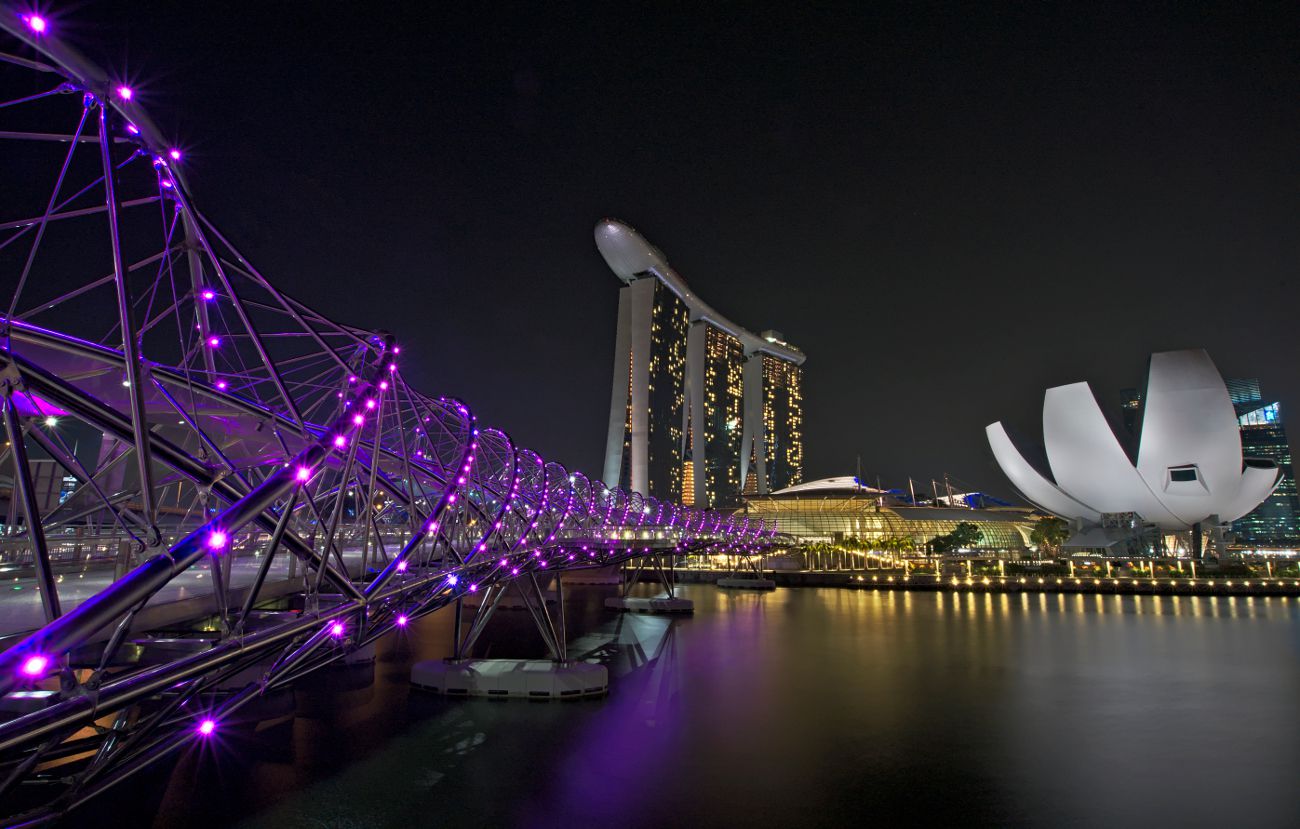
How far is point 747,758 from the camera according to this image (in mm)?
16031

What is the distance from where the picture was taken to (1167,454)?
74.4 metres

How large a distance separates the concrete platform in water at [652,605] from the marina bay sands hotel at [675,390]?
45514 mm

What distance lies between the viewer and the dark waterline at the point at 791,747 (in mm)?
13109

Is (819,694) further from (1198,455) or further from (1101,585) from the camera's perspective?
(1198,455)

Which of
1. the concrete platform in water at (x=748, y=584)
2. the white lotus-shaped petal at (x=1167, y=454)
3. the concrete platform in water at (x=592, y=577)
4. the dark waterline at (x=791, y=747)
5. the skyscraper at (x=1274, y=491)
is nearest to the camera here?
the dark waterline at (x=791, y=747)

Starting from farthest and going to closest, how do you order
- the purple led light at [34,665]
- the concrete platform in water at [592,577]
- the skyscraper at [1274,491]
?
the skyscraper at [1274,491], the concrete platform in water at [592,577], the purple led light at [34,665]

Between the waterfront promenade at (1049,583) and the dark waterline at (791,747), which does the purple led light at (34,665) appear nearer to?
the dark waterline at (791,747)

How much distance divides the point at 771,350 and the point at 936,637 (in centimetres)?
14379

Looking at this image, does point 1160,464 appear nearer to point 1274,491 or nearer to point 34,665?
point 34,665

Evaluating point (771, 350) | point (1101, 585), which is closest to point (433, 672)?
point (1101, 585)

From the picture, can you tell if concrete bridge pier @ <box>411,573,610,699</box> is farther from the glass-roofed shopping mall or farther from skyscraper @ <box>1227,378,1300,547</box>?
skyscraper @ <box>1227,378,1300,547</box>

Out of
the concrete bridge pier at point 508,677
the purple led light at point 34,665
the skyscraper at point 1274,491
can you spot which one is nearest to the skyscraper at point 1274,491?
the skyscraper at point 1274,491

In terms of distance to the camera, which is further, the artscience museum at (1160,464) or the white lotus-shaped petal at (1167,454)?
the artscience museum at (1160,464)

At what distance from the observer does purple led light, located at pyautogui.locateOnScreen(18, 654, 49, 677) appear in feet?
13.3
